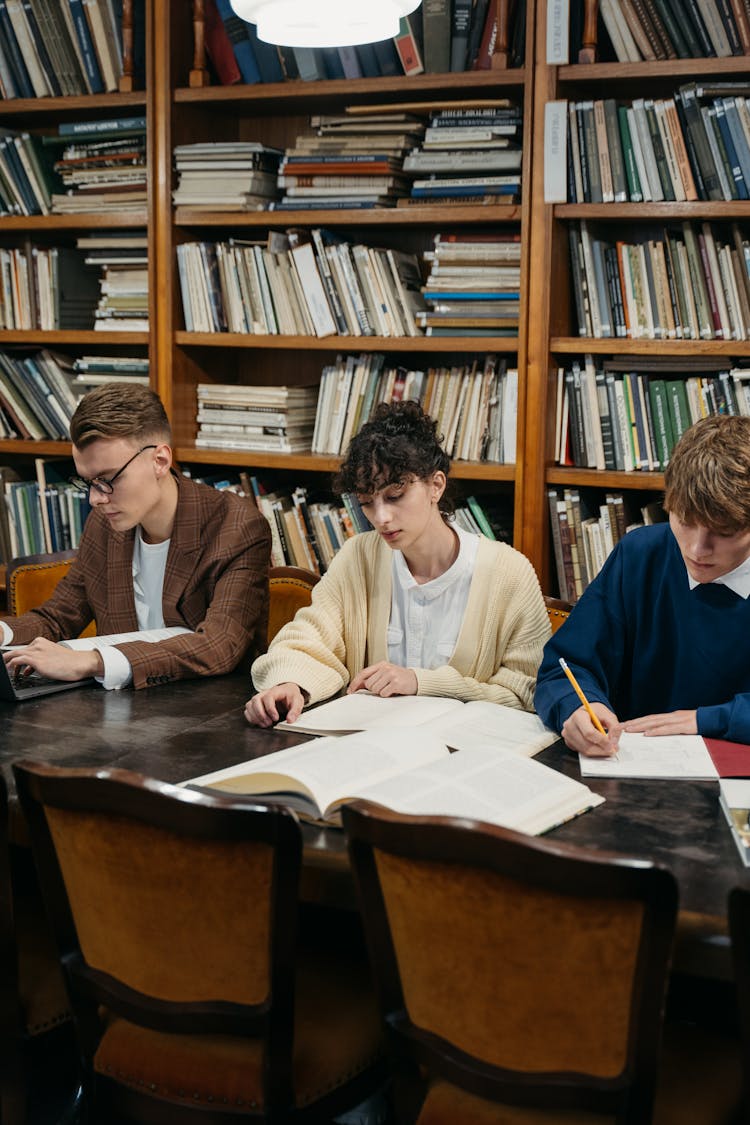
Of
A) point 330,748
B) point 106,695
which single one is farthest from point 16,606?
point 330,748

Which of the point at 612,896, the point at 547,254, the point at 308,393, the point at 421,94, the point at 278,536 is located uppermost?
the point at 421,94

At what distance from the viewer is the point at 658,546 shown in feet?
6.98

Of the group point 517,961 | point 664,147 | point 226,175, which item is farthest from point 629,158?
point 517,961

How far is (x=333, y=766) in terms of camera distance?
5.44ft

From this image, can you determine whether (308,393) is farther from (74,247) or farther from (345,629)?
(345,629)

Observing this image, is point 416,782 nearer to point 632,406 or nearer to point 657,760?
point 657,760

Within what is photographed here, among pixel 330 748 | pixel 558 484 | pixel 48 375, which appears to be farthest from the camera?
pixel 48 375

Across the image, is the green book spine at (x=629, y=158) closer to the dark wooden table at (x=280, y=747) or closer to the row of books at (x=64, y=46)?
the row of books at (x=64, y=46)

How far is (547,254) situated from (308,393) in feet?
2.93

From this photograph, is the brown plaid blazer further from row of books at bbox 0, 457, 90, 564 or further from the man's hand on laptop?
row of books at bbox 0, 457, 90, 564

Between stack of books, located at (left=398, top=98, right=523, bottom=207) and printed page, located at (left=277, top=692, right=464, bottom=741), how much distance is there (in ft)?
5.37

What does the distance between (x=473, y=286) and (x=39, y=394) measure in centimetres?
150

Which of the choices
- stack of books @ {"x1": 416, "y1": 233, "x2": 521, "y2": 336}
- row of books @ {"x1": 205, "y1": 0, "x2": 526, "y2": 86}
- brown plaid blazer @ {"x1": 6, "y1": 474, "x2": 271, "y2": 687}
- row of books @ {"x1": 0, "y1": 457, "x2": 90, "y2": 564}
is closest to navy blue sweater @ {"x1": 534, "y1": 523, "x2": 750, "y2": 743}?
brown plaid blazer @ {"x1": 6, "y1": 474, "x2": 271, "y2": 687}

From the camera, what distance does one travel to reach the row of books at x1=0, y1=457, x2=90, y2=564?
386 centimetres
